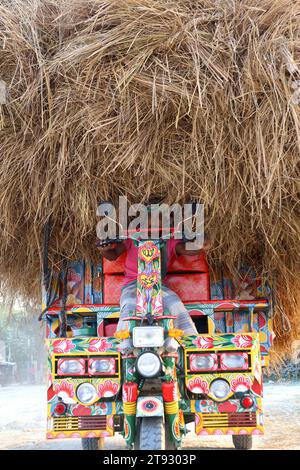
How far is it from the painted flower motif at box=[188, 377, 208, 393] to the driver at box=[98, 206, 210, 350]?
0.28 m

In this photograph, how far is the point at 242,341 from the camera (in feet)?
10.1

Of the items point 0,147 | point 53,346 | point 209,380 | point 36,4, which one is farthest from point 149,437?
point 36,4

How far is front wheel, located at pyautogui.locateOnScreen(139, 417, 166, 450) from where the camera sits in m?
2.70

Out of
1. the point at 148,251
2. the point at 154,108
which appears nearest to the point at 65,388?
the point at 148,251

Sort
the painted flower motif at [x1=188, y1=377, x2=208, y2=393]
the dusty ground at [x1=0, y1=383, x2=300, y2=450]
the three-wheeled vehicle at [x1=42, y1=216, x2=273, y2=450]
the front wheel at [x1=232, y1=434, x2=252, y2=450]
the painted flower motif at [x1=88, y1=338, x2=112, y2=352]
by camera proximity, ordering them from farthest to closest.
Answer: the dusty ground at [x1=0, y1=383, x2=300, y2=450] → the front wheel at [x1=232, y1=434, x2=252, y2=450] → the painted flower motif at [x1=88, y1=338, x2=112, y2=352] → the painted flower motif at [x1=188, y1=377, x2=208, y2=393] → the three-wheeled vehicle at [x1=42, y1=216, x2=273, y2=450]

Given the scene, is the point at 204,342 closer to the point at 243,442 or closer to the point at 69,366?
the point at 69,366

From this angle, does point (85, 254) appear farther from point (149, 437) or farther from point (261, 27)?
point (261, 27)

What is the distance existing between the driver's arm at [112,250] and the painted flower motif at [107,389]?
2.54 ft

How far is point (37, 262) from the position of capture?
12.4 ft

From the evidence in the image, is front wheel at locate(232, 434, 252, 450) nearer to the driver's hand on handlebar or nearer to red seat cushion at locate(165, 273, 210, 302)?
red seat cushion at locate(165, 273, 210, 302)

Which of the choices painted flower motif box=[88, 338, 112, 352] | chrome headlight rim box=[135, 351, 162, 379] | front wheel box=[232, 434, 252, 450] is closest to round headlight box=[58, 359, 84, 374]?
painted flower motif box=[88, 338, 112, 352]

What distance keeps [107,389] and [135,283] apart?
25.1 inches

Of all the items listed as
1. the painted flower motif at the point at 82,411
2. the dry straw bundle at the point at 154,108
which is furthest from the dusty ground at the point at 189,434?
the dry straw bundle at the point at 154,108

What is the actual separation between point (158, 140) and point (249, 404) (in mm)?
1496
